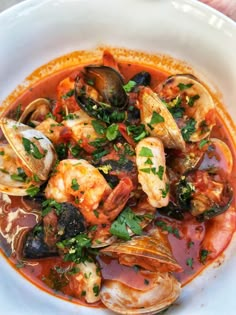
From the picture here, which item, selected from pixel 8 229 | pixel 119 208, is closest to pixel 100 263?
pixel 119 208

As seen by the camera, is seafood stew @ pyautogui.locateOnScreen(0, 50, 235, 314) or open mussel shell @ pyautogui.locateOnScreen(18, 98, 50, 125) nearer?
seafood stew @ pyautogui.locateOnScreen(0, 50, 235, 314)

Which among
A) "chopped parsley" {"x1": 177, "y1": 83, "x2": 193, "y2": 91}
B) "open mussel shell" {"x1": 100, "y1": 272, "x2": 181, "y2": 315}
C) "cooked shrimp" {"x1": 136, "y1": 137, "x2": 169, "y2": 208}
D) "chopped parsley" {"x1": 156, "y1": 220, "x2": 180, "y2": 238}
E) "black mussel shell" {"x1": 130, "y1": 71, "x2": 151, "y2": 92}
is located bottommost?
"open mussel shell" {"x1": 100, "y1": 272, "x2": 181, "y2": 315}

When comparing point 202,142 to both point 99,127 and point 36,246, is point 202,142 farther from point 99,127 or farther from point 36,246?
point 36,246

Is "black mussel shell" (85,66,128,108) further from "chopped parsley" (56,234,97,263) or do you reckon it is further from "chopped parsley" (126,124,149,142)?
"chopped parsley" (56,234,97,263)

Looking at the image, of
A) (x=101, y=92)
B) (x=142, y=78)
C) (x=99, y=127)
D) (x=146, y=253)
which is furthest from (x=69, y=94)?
(x=146, y=253)

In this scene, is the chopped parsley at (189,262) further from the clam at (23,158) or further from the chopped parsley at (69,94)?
the chopped parsley at (69,94)

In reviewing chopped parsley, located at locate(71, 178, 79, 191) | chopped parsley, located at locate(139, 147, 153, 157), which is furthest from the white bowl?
chopped parsley, located at locate(139, 147, 153, 157)

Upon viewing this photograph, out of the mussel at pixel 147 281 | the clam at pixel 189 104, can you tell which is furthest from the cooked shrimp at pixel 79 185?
the clam at pixel 189 104
